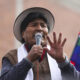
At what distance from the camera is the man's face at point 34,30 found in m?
3.91

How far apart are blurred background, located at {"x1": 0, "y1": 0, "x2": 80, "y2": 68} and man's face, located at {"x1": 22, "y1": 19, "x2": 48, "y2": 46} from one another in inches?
478

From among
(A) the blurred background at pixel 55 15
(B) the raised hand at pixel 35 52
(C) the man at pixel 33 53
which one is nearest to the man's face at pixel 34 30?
(C) the man at pixel 33 53

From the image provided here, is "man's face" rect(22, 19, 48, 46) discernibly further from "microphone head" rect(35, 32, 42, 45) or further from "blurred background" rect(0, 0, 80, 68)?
"blurred background" rect(0, 0, 80, 68)

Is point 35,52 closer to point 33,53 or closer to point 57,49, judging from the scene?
point 33,53

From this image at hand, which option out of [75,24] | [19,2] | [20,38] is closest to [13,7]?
[19,2]

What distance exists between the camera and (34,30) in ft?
12.9

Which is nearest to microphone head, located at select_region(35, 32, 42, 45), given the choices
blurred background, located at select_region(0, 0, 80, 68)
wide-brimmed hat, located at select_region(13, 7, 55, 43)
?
wide-brimmed hat, located at select_region(13, 7, 55, 43)

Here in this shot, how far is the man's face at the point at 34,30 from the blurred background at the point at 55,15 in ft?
39.8

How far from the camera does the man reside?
12.0 ft

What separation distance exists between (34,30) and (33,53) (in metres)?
0.35

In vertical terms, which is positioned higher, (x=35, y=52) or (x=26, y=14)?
(x=26, y=14)

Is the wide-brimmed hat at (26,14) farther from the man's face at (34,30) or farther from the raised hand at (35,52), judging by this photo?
the raised hand at (35,52)

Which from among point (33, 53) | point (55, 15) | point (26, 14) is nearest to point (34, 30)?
point (26, 14)

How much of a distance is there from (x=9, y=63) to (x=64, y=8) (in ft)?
55.3
